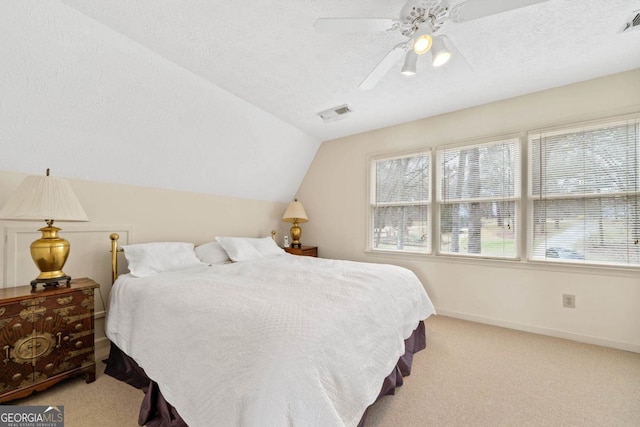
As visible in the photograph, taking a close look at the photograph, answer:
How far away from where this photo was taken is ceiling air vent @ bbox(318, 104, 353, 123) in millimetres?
3021

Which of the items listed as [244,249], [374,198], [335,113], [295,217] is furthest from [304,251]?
[335,113]

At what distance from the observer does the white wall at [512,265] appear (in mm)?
2439

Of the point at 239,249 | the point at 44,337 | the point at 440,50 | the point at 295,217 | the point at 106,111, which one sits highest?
the point at 440,50

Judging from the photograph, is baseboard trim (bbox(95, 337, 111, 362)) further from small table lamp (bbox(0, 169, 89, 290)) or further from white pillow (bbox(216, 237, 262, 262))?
white pillow (bbox(216, 237, 262, 262))

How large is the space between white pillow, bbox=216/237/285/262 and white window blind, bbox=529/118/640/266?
3055mm

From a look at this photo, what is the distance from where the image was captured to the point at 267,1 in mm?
1608

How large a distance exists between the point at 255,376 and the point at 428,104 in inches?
124

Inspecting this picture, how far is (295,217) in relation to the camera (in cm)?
410

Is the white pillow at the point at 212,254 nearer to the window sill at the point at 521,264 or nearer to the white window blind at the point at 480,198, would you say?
the window sill at the point at 521,264

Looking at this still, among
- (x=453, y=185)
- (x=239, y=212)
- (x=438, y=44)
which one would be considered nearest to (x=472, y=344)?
(x=453, y=185)

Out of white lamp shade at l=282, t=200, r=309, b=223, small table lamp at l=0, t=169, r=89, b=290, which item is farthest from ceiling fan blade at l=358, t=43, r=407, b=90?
white lamp shade at l=282, t=200, r=309, b=223

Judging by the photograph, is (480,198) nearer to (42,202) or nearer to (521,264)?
(521,264)

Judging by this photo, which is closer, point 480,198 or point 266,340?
point 266,340

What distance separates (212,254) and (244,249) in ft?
1.17
